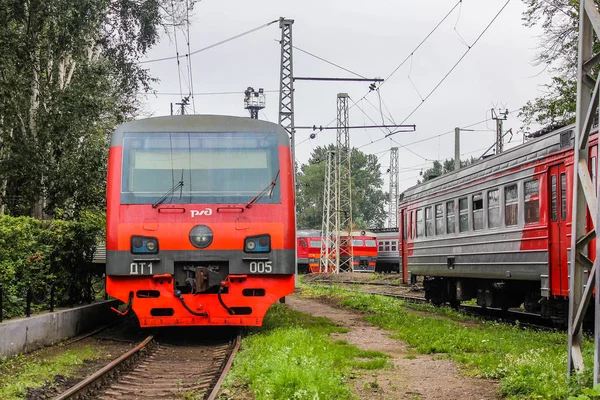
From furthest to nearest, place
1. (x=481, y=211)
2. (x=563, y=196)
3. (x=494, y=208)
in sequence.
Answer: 1. (x=481, y=211)
2. (x=494, y=208)
3. (x=563, y=196)

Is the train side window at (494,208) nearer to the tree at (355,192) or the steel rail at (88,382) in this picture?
the steel rail at (88,382)

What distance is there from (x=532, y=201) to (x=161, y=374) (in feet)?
23.3

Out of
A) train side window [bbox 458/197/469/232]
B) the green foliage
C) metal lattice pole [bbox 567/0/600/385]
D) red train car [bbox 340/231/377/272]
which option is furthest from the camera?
red train car [bbox 340/231/377/272]

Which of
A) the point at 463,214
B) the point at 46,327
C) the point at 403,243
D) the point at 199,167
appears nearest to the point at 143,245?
the point at 199,167

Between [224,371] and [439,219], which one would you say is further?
[439,219]

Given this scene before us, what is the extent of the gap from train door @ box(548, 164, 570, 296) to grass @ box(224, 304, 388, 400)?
3.41 m

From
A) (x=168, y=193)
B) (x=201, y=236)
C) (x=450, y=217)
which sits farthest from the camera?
(x=450, y=217)

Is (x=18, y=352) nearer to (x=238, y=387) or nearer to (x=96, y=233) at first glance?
(x=238, y=387)

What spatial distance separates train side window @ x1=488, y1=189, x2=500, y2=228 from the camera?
14727mm

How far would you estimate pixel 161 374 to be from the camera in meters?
8.91

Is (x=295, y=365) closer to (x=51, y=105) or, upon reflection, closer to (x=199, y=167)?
(x=199, y=167)

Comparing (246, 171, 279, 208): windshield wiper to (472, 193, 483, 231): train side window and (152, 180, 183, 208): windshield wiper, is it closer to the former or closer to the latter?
(152, 180, 183, 208): windshield wiper

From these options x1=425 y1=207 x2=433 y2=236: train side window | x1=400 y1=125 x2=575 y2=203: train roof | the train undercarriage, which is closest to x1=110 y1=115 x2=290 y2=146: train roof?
x1=400 y1=125 x2=575 y2=203: train roof

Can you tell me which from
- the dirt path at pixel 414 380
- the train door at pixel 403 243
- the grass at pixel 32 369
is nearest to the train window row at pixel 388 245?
the train door at pixel 403 243
